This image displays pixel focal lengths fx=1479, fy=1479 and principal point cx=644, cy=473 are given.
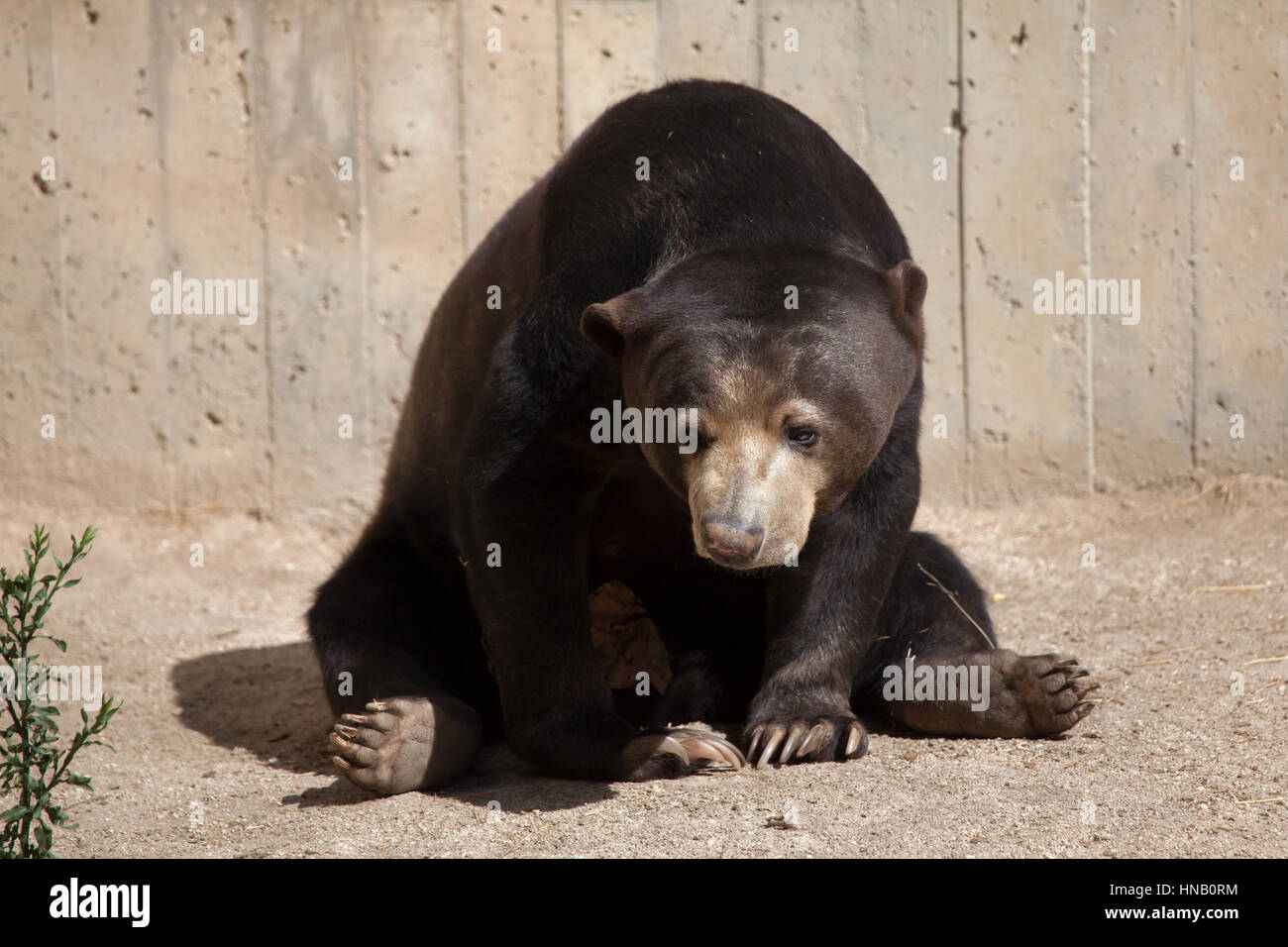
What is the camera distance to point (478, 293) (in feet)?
16.4

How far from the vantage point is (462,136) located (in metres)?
7.32

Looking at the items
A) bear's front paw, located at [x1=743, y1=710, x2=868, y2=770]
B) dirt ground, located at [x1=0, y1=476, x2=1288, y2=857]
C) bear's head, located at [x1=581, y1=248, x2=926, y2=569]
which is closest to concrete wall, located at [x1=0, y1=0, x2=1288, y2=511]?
dirt ground, located at [x1=0, y1=476, x2=1288, y2=857]

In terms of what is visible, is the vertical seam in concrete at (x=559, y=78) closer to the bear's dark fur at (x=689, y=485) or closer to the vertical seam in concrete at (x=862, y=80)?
the vertical seam in concrete at (x=862, y=80)

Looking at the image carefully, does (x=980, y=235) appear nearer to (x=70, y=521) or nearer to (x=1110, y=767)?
(x=1110, y=767)

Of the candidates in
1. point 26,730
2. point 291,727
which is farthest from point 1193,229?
point 26,730

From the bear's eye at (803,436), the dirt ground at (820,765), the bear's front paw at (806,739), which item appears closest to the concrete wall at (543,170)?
the dirt ground at (820,765)

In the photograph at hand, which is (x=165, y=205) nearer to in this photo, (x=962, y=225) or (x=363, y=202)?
(x=363, y=202)

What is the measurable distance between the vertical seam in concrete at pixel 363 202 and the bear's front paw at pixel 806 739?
3640mm

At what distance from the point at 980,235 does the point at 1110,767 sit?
3.66 metres

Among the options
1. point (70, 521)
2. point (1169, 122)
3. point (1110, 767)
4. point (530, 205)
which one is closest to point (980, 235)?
point (1169, 122)

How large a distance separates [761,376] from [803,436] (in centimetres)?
19

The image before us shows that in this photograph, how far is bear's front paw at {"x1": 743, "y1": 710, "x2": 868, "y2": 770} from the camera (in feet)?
14.2

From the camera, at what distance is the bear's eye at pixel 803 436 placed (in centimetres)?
A: 377

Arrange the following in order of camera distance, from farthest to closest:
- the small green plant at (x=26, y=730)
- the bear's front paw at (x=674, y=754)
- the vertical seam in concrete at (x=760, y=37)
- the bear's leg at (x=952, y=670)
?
the vertical seam in concrete at (x=760, y=37) < the bear's leg at (x=952, y=670) < the bear's front paw at (x=674, y=754) < the small green plant at (x=26, y=730)
